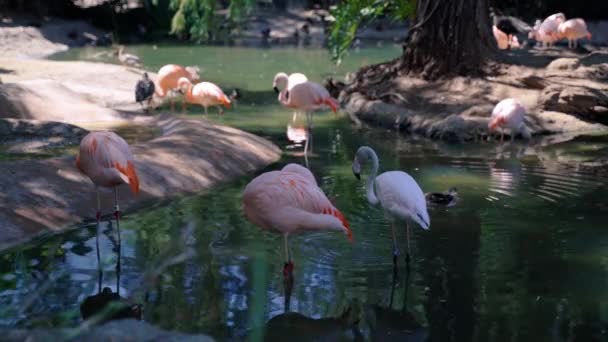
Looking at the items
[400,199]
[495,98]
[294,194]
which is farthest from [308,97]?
[294,194]

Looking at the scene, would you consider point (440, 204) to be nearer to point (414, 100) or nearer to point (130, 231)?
point (130, 231)

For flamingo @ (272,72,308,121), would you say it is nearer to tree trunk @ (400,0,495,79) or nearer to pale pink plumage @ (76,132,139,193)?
tree trunk @ (400,0,495,79)

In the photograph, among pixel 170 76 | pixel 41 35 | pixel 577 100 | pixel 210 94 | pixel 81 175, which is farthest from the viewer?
pixel 41 35

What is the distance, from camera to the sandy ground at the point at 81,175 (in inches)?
250

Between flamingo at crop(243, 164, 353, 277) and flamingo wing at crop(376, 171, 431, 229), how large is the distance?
1.38ft

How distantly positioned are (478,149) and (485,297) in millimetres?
5306

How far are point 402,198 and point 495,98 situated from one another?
707cm

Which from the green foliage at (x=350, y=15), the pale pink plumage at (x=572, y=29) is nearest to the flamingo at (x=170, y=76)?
the green foliage at (x=350, y=15)

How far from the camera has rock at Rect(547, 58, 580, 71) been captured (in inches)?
500

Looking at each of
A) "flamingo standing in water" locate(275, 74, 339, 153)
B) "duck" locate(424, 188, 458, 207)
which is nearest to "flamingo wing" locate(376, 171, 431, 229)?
"duck" locate(424, 188, 458, 207)

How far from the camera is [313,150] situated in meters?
9.86

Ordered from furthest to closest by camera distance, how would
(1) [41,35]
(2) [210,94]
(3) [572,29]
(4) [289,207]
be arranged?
(1) [41,35] → (3) [572,29] → (2) [210,94] → (4) [289,207]

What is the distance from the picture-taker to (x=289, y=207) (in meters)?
4.89

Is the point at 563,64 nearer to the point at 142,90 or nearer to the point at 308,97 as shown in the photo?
the point at 308,97
